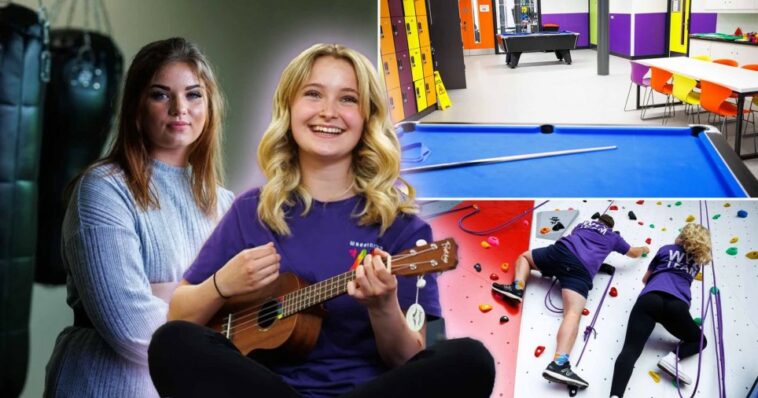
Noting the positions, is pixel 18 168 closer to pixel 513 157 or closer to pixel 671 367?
pixel 513 157

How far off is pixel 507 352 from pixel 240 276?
2.72 feet

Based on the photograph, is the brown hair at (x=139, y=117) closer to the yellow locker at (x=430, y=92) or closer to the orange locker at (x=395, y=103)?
the orange locker at (x=395, y=103)

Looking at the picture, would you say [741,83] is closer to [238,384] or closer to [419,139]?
[419,139]

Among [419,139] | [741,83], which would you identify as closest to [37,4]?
[419,139]

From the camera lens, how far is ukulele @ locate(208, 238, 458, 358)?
148 cm

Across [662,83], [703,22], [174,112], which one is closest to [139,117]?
[174,112]

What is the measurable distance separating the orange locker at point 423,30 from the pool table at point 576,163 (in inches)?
11.6

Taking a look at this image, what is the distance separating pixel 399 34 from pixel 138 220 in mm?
1199

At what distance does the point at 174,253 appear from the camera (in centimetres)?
158

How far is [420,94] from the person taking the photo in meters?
2.52

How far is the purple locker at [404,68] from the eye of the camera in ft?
7.99

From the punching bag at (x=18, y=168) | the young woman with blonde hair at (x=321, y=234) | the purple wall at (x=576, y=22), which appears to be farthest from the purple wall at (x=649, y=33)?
the punching bag at (x=18, y=168)

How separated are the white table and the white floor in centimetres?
8

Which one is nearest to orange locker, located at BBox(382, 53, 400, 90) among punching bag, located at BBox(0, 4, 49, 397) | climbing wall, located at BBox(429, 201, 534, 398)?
climbing wall, located at BBox(429, 201, 534, 398)
